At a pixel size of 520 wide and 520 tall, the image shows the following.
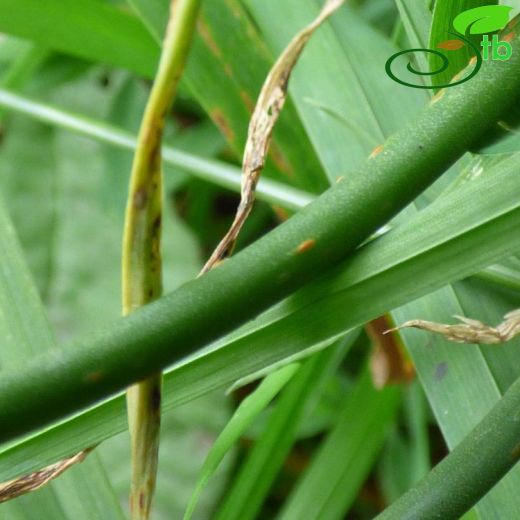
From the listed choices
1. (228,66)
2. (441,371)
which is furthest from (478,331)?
(228,66)

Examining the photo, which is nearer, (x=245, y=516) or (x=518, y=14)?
(x=518, y=14)

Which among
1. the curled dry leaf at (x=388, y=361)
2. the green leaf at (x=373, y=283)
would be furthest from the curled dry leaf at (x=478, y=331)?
the curled dry leaf at (x=388, y=361)

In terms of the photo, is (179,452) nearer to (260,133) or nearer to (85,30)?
(85,30)

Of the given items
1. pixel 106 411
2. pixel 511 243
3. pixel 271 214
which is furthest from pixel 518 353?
pixel 271 214

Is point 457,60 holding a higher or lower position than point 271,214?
lower

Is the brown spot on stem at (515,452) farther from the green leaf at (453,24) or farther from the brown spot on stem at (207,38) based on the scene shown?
the brown spot on stem at (207,38)

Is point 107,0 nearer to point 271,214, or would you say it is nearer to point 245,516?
point 271,214

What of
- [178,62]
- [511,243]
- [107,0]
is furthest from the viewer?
[107,0]
